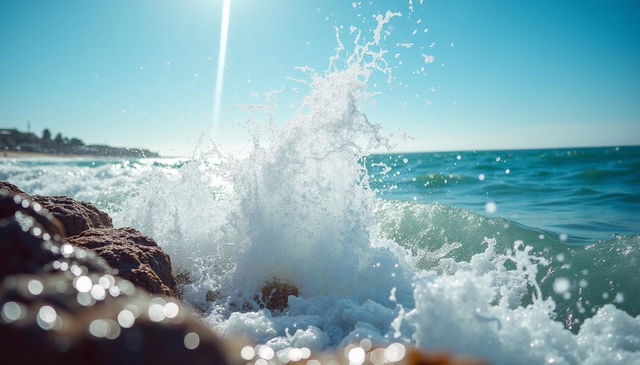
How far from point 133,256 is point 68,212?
5.07 ft

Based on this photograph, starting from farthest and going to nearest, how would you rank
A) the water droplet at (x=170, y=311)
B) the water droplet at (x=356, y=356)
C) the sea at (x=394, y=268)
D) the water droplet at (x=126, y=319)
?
the sea at (x=394, y=268) < the water droplet at (x=356, y=356) < the water droplet at (x=170, y=311) < the water droplet at (x=126, y=319)

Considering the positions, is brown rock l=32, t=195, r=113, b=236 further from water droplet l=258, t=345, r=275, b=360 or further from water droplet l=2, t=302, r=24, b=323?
water droplet l=2, t=302, r=24, b=323

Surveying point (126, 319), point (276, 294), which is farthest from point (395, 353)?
point (276, 294)

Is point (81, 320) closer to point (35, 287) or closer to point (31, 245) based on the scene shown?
point (35, 287)

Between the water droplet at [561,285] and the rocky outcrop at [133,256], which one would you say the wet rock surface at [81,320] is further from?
the water droplet at [561,285]

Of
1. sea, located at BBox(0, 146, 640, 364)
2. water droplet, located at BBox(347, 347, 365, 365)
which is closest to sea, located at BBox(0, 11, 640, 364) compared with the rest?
sea, located at BBox(0, 146, 640, 364)

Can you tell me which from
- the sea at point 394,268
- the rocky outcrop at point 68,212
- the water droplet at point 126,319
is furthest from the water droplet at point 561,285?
the rocky outcrop at point 68,212

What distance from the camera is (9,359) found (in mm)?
1195

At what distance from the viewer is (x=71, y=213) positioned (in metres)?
4.59

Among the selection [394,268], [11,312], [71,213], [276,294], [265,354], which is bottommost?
[276,294]

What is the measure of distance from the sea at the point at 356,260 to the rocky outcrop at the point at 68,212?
126cm

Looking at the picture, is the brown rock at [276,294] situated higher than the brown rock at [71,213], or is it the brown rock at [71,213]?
the brown rock at [71,213]

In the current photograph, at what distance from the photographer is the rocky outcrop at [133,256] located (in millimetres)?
3445

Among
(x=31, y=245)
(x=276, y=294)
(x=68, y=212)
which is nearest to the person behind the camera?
(x=31, y=245)
